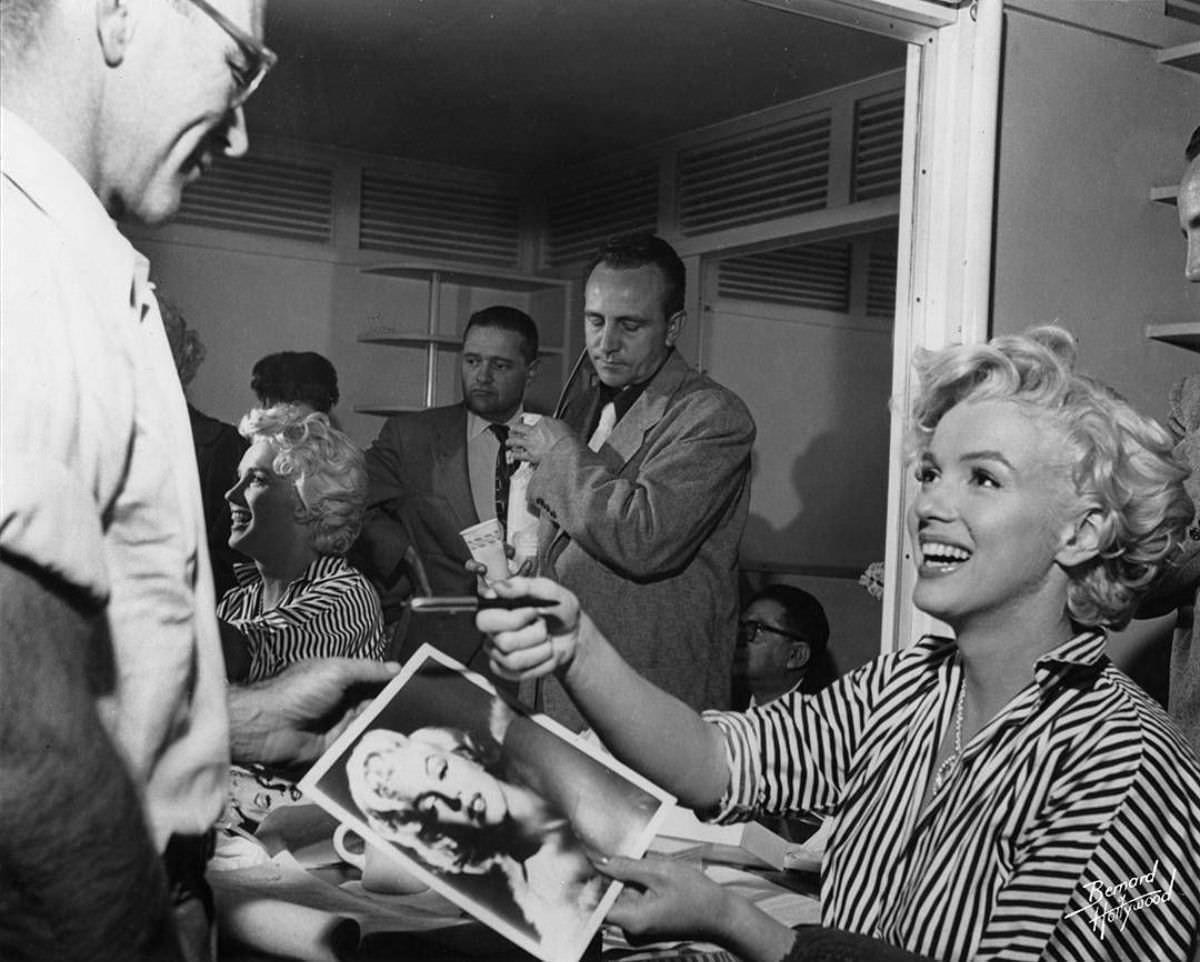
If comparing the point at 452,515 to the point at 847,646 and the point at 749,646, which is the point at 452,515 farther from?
the point at 847,646

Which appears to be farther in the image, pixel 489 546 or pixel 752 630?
pixel 752 630

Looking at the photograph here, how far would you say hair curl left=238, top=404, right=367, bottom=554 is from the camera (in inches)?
68.1


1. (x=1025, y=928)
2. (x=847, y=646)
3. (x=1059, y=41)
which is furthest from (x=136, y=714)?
(x=1059, y=41)

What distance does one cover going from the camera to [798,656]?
2305mm

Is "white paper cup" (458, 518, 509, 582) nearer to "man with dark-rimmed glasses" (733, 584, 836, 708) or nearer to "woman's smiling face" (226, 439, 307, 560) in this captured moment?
"woman's smiling face" (226, 439, 307, 560)

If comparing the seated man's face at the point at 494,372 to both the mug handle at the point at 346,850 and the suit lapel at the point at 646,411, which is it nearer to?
the suit lapel at the point at 646,411

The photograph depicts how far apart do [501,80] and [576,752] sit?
2.86 ft

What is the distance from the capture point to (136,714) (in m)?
1.37

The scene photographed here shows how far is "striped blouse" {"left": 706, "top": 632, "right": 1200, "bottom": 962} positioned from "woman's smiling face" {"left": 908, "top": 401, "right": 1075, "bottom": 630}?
0.11 metres

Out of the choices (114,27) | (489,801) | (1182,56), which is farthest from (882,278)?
(114,27)

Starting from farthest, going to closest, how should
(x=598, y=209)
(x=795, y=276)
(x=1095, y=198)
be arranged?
1. (x=1095, y=198)
2. (x=795, y=276)
3. (x=598, y=209)

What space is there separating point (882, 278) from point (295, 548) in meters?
1.22

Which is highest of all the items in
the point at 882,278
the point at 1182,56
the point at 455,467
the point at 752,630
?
the point at 1182,56

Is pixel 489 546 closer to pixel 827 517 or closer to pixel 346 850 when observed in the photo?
pixel 346 850
